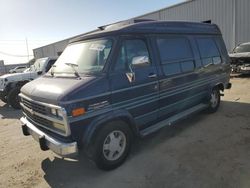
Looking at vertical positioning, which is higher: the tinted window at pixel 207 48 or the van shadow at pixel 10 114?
the tinted window at pixel 207 48

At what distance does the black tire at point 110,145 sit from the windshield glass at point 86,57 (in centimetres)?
94

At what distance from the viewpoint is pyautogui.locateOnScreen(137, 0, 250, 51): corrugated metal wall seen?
15.8m

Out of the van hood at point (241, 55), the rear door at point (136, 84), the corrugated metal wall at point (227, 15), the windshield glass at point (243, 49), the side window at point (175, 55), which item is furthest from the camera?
the corrugated metal wall at point (227, 15)

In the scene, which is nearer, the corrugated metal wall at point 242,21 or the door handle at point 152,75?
the door handle at point 152,75

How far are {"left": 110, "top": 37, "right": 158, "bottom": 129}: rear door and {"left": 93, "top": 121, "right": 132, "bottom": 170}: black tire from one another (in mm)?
296

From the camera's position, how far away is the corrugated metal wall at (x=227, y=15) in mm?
15797

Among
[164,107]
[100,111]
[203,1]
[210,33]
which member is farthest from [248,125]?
[203,1]

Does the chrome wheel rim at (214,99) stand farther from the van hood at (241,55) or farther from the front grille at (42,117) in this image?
the van hood at (241,55)

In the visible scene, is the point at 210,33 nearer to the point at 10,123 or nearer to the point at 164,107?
the point at 164,107

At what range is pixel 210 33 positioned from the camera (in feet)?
21.7

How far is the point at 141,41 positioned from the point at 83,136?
200 centimetres

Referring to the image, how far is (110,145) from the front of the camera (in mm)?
4031

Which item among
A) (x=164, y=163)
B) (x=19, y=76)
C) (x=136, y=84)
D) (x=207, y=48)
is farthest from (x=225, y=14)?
(x=164, y=163)

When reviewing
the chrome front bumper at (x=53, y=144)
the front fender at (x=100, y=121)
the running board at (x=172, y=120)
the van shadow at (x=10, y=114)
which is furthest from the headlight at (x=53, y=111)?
the van shadow at (x=10, y=114)
